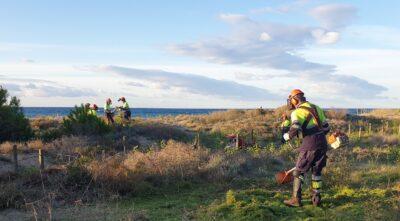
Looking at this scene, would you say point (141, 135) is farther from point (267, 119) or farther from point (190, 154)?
point (267, 119)

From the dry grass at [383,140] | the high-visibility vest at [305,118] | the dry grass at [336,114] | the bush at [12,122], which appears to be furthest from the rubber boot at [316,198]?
the dry grass at [336,114]

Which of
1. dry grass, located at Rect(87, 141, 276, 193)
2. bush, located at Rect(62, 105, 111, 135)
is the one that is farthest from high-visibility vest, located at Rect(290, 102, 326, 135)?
bush, located at Rect(62, 105, 111, 135)

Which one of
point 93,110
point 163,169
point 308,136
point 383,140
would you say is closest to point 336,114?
point 383,140

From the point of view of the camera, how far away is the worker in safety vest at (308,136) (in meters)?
9.09

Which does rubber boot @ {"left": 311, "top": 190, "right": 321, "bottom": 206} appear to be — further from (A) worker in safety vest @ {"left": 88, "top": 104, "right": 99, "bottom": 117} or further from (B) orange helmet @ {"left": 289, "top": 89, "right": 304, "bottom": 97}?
(A) worker in safety vest @ {"left": 88, "top": 104, "right": 99, "bottom": 117}

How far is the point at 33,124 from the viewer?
29109mm

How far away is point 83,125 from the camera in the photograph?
22.4 metres

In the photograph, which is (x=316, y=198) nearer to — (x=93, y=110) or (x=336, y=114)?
(x=93, y=110)

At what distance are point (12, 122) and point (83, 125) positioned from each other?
2974 millimetres

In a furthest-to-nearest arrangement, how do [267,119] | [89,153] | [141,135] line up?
[267,119]
[141,135]
[89,153]

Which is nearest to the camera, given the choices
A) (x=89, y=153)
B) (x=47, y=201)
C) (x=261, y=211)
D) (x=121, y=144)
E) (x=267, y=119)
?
(x=261, y=211)

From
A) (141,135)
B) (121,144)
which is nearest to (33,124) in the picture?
(141,135)

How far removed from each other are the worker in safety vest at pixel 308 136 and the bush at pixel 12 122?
15.4 m

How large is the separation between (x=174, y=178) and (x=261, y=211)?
12.0 feet
